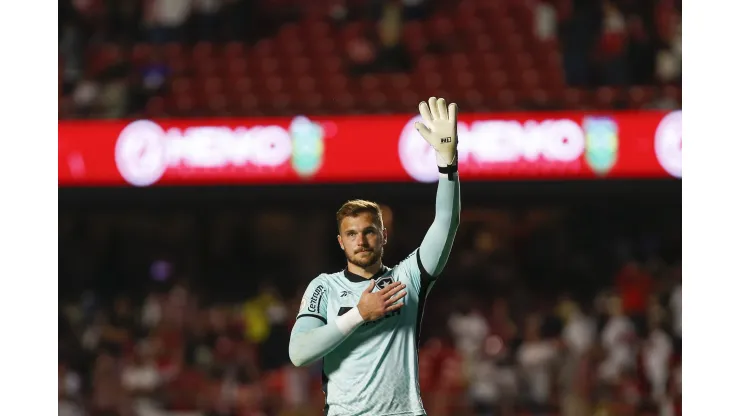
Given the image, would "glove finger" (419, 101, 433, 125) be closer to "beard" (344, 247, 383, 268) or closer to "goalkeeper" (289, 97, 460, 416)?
"goalkeeper" (289, 97, 460, 416)

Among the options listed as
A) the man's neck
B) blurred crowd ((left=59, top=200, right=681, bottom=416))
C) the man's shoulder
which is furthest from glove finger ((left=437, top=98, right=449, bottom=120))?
blurred crowd ((left=59, top=200, right=681, bottom=416))

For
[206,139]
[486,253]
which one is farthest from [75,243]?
[486,253]

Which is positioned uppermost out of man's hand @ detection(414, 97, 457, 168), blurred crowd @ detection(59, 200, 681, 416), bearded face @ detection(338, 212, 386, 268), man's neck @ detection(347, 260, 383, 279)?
man's hand @ detection(414, 97, 457, 168)

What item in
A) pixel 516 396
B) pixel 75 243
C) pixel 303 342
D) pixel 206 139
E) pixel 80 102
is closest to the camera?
pixel 303 342

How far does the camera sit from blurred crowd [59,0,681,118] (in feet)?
46.4

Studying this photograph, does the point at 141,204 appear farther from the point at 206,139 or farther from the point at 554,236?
the point at 554,236

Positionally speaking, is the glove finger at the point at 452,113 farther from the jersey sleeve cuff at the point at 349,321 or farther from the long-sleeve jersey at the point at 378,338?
the jersey sleeve cuff at the point at 349,321

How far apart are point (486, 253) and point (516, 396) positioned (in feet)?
11.2

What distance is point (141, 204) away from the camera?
13797 mm

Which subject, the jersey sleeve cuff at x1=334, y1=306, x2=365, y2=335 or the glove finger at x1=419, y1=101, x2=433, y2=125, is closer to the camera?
the jersey sleeve cuff at x1=334, y1=306, x2=365, y2=335

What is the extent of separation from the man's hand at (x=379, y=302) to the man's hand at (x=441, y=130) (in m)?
0.55

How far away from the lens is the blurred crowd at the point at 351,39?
14.2 meters

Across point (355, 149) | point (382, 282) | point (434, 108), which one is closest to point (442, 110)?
point (434, 108)

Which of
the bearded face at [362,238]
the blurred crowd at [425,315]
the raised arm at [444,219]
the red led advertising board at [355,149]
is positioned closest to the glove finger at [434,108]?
the raised arm at [444,219]
